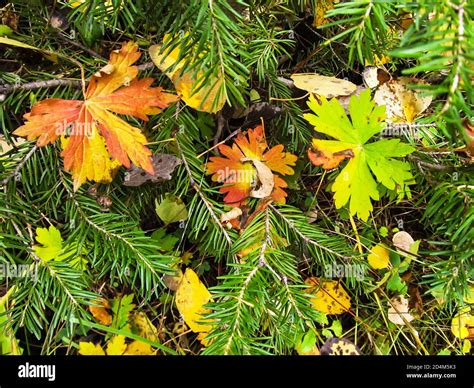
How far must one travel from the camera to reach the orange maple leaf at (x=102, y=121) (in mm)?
937

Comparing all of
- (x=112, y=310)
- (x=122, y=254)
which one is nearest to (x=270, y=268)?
(x=122, y=254)

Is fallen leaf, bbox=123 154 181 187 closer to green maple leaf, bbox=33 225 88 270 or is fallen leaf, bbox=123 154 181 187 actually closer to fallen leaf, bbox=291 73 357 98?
green maple leaf, bbox=33 225 88 270

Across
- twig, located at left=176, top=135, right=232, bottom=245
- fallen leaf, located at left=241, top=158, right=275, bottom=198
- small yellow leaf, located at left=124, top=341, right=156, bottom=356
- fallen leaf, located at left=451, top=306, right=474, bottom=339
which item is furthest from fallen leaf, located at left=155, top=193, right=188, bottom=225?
fallen leaf, located at left=451, top=306, right=474, bottom=339

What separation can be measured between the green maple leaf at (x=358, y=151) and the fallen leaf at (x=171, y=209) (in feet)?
1.20

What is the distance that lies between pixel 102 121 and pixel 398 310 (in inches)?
38.6

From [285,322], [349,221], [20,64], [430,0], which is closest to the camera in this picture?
[430,0]

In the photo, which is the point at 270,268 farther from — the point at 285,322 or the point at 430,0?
the point at 430,0

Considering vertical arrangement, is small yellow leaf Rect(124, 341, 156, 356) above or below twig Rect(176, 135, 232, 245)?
below

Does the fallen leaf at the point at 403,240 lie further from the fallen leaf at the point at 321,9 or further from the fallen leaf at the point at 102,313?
the fallen leaf at the point at 102,313

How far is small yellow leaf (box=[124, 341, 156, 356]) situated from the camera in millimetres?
1196

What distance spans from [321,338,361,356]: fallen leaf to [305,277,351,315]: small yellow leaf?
9 cm

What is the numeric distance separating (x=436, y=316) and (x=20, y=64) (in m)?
1.40

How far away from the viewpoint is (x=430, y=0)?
1.94 feet

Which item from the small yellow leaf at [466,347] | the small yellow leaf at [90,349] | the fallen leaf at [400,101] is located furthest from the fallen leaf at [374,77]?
the small yellow leaf at [90,349]
